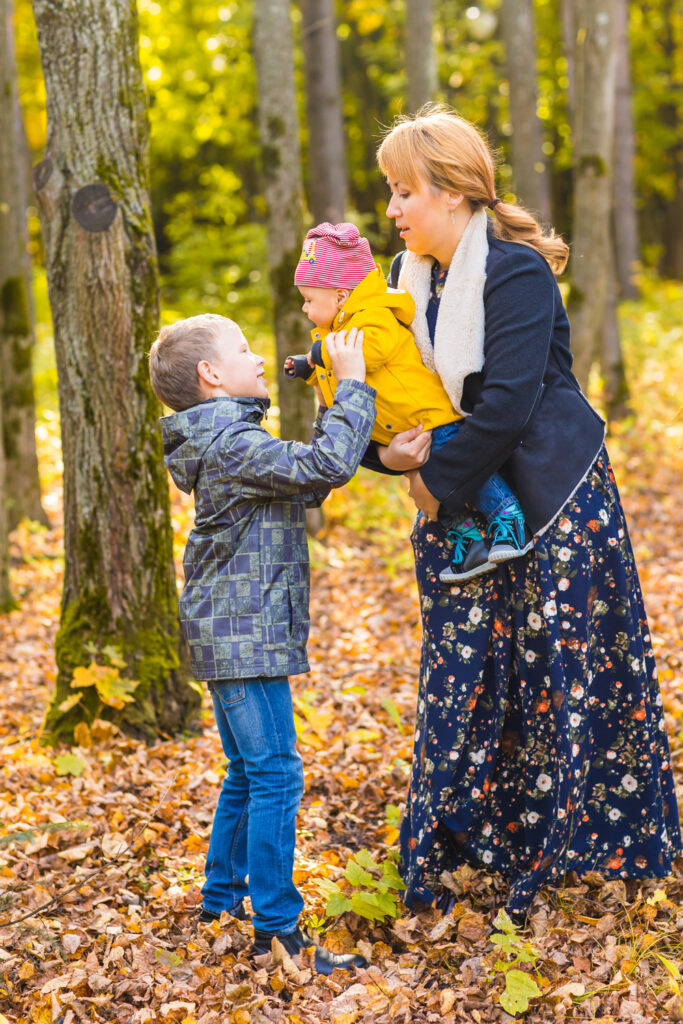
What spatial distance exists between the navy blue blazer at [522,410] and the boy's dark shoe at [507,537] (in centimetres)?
5

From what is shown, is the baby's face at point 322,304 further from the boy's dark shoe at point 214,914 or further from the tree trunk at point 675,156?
the tree trunk at point 675,156

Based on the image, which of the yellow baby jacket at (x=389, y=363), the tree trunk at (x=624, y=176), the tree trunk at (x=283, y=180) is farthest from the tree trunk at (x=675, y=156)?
the yellow baby jacket at (x=389, y=363)

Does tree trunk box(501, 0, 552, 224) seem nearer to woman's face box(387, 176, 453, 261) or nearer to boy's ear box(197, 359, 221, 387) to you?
woman's face box(387, 176, 453, 261)

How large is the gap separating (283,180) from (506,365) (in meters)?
5.61

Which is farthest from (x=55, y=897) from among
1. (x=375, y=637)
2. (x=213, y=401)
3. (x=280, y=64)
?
(x=280, y=64)

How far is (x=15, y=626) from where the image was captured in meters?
6.53

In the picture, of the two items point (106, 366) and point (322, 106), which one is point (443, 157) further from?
point (322, 106)

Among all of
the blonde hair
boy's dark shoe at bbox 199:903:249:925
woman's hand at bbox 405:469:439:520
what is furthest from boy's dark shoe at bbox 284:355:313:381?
boy's dark shoe at bbox 199:903:249:925

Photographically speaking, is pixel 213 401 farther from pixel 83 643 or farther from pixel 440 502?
pixel 83 643

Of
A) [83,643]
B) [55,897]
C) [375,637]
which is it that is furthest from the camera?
[375,637]

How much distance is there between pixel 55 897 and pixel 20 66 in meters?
21.5

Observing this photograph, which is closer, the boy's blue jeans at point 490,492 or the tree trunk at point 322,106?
the boy's blue jeans at point 490,492

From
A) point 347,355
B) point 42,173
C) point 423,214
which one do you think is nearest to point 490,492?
point 347,355

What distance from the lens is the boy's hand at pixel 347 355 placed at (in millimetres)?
2723
